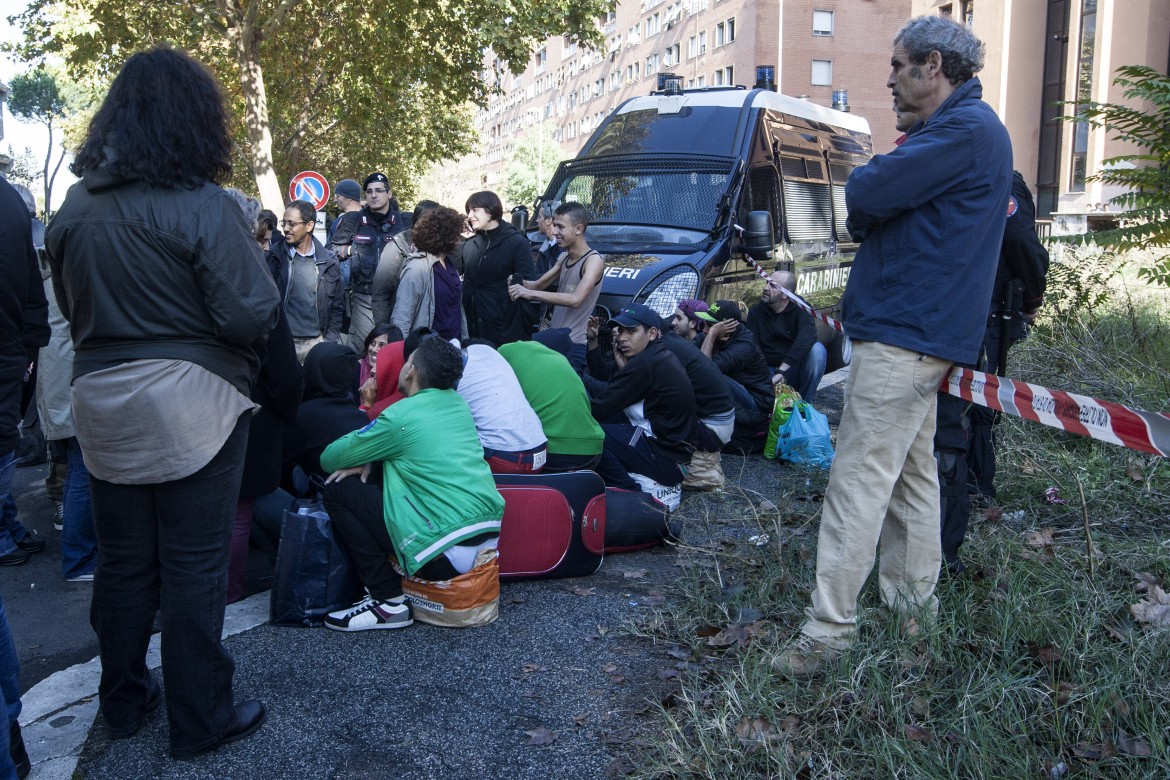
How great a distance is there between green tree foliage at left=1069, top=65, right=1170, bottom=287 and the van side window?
8.21 feet

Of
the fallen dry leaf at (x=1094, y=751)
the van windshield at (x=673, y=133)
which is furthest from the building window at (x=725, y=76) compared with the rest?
the fallen dry leaf at (x=1094, y=751)

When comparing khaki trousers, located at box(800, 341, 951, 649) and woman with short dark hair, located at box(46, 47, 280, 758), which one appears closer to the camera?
woman with short dark hair, located at box(46, 47, 280, 758)

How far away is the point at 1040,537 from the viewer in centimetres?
468

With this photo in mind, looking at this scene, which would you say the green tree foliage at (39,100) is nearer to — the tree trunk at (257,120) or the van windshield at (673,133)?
the tree trunk at (257,120)

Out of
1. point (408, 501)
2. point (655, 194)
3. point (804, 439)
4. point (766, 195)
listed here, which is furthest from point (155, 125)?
point (766, 195)

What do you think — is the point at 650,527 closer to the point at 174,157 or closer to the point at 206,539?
the point at 206,539

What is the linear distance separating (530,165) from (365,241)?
68549 millimetres

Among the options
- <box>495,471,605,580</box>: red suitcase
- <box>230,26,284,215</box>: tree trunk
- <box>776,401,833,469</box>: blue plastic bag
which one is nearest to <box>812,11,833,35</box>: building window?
<box>230,26,284,215</box>: tree trunk

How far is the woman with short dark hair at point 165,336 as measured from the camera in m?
2.94

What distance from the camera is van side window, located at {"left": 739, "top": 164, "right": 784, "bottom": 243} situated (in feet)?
28.0

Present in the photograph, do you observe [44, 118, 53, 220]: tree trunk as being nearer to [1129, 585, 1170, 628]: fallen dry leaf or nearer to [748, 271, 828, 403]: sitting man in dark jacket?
[748, 271, 828, 403]: sitting man in dark jacket

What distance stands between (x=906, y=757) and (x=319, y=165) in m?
36.0

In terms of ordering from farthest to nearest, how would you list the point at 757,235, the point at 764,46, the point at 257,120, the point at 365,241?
the point at 764,46, the point at 257,120, the point at 365,241, the point at 757,235

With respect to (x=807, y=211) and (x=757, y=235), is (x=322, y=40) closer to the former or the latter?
(x=807, y=211)
